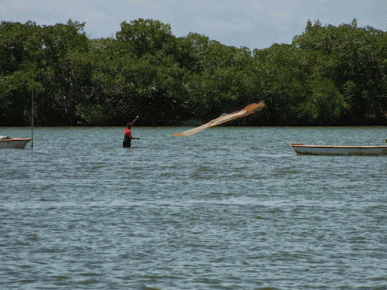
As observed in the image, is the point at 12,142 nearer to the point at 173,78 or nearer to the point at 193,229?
the point at 193,229

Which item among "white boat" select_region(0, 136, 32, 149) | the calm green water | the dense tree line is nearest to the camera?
the calm green water

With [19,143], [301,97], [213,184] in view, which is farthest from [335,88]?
[213,184]

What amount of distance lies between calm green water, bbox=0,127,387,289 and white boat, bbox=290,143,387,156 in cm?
890

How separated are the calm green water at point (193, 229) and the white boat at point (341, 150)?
890 centimetres

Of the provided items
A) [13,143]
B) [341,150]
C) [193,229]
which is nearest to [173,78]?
[13,143]

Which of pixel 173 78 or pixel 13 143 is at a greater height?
pixel 173 78


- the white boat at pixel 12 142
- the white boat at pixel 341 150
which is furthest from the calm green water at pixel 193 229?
the white boat at pixel 12 142

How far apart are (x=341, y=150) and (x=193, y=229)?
26.0 m

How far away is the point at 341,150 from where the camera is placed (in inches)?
1615

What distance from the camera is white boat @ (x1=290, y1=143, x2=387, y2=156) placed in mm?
40594

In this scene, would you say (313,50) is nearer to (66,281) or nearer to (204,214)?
(204,214)

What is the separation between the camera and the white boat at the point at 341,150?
1598 inches

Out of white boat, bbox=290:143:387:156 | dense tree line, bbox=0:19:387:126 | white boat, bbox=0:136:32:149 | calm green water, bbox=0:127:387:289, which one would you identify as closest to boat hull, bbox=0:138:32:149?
white boat, bbox=0:136:32:149

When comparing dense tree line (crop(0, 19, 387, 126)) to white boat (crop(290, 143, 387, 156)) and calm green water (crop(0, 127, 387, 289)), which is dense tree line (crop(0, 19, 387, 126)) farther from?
calm green water (crop(0, 127, 387, 289))
